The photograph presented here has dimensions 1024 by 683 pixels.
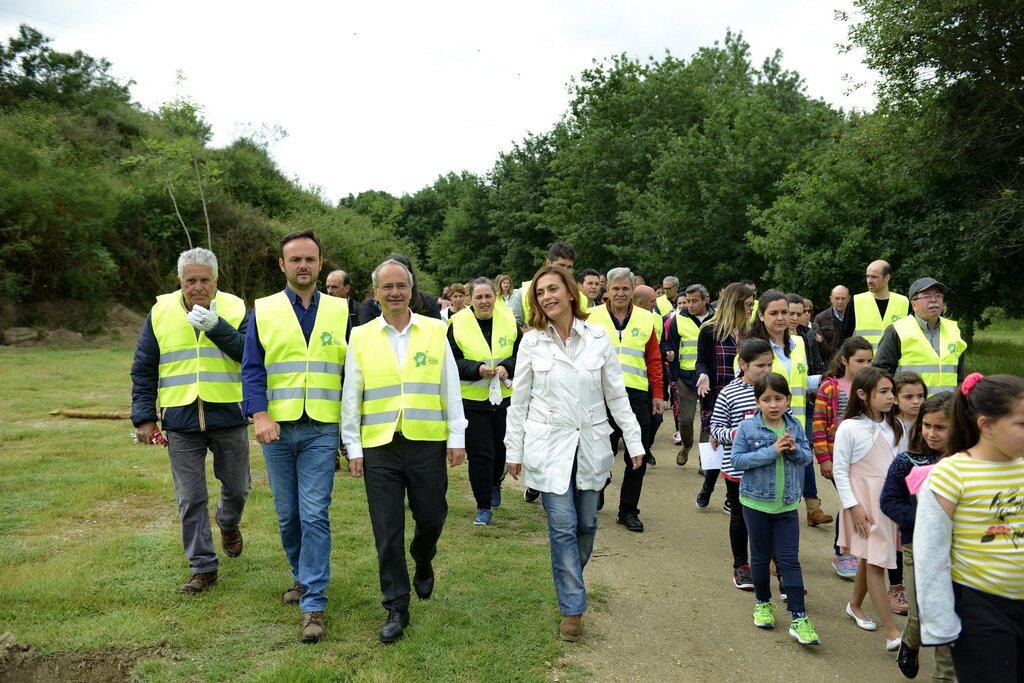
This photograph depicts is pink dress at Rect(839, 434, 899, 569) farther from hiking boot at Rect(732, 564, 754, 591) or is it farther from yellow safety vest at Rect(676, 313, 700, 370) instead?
yellow safety vest at Rect(676, 313, 700, 370)

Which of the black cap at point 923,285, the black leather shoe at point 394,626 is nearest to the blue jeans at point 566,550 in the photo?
the black leather shoe at point 394,626

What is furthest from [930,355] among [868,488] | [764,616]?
[764,616]

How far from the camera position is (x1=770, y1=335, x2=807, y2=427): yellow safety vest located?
241 inches

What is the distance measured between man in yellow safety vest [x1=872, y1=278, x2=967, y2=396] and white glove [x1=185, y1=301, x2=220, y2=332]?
5.50 m

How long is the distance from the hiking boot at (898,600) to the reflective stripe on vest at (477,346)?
3.49 metres

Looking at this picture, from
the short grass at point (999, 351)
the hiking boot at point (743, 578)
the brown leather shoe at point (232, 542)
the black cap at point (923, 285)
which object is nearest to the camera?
the hiking boot at point (743, 578)

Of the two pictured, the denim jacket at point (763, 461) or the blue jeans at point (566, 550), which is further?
the denim jacket at point (763, 461)

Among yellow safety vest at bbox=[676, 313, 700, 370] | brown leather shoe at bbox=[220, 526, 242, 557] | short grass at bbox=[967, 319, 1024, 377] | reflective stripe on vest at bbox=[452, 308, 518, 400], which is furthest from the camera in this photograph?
short grass at bbox=[967, 319, 1024, 377]

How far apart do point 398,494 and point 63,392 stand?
12636 millimetres

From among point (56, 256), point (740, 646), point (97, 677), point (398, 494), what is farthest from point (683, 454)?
point (56, 256)

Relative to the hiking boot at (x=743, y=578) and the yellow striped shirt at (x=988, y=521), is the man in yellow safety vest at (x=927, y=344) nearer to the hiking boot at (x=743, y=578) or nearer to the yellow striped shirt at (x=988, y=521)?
the hiking boot at (x=743, y=578)

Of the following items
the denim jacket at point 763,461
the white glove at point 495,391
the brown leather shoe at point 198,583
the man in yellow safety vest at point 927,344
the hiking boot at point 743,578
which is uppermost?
the man in yellow safety vest at point 927,344

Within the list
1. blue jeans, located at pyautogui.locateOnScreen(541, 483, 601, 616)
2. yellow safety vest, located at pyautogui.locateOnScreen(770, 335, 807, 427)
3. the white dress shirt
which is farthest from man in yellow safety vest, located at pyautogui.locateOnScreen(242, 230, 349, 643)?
yellow safety vest, located at pyautogui.locateOnScreen(770, 335, 807, 427)

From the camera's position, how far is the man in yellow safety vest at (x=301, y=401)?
4684 mm
